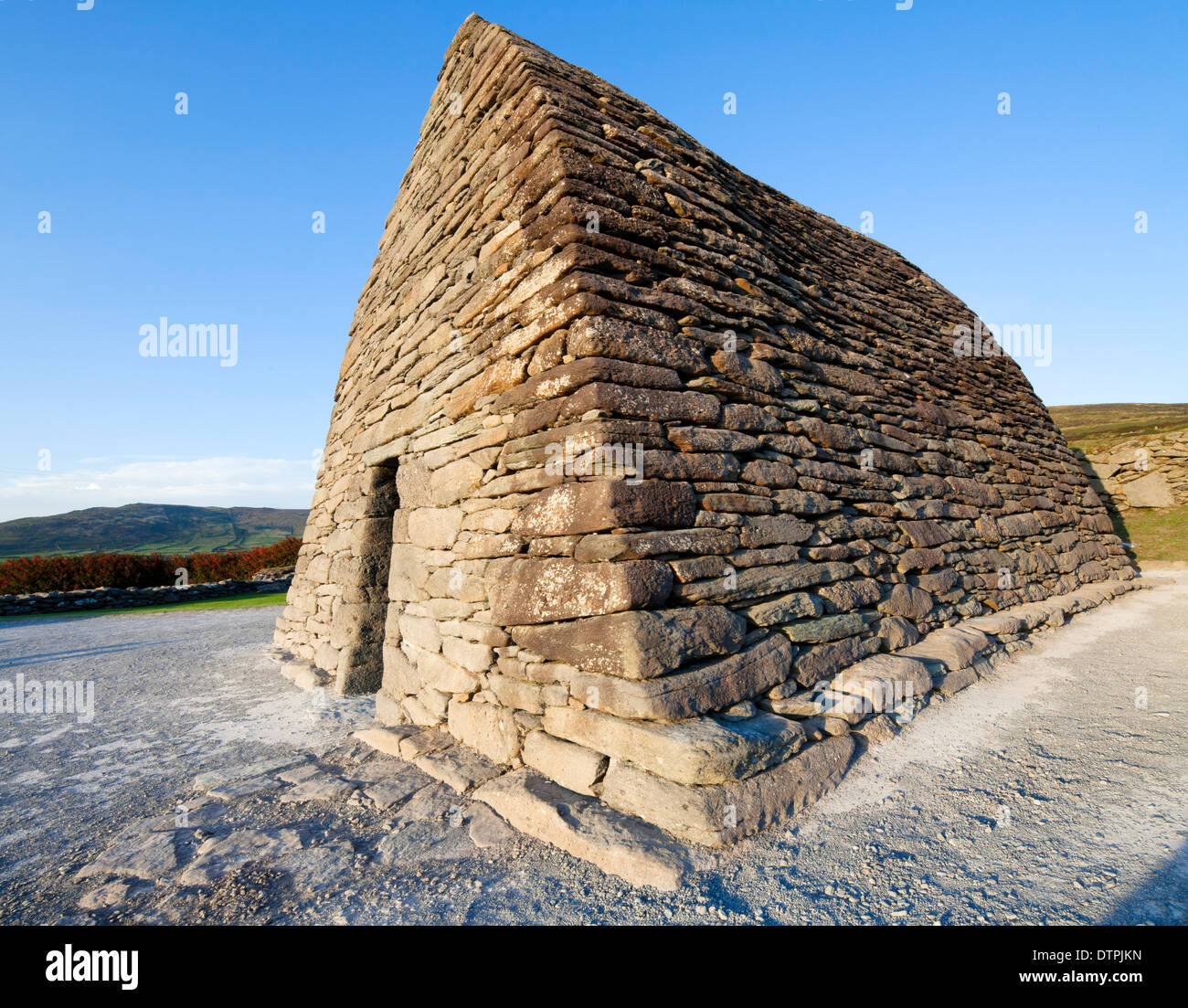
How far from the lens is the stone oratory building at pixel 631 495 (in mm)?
2717

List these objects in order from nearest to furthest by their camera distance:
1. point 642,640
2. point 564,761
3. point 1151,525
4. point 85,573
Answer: point 642,640 < point 564,761 < point 1151,525 < point 85,573

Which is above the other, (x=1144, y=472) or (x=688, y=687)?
(x=1144, y=472)

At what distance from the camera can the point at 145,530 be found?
77.8 m

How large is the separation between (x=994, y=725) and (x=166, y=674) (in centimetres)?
886

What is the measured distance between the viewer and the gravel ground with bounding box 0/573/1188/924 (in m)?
2.03

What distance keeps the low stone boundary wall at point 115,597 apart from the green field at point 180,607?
280mm

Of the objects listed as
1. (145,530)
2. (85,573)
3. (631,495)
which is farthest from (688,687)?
(145,530)

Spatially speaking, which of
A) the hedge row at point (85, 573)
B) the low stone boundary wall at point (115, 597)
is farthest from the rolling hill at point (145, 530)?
the low stone boundary wall at point (115, 597)

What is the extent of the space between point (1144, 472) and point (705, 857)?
1521cm

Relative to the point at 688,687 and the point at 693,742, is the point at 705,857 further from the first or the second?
the point at 688,687

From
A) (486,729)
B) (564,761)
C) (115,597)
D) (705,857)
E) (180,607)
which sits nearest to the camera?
(705,857)

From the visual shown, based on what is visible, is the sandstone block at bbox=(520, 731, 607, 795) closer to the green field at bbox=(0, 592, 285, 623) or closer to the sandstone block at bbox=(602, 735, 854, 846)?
the sandstone block at bbox=(602, 735, 854, 846)

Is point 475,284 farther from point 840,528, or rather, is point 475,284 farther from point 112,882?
point 112,882
